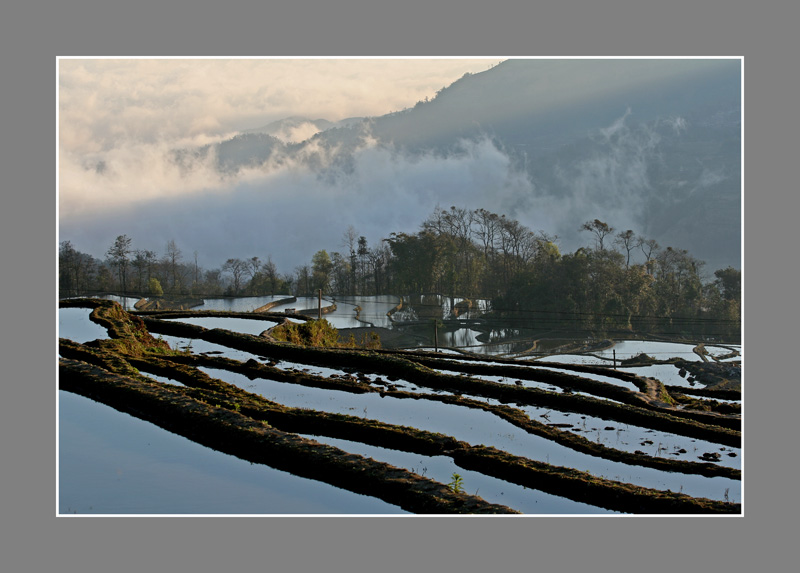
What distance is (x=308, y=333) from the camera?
23875 millimetres

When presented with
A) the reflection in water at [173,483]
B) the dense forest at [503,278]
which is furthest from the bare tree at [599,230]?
the reflection in water at [173,483]

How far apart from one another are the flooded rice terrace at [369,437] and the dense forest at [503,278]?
1475 inches

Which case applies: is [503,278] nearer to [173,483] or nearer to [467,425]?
[467,425]

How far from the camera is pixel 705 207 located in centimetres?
10394

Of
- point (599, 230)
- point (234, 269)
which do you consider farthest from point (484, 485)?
point (599, 230)

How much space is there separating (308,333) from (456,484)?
55.1ft

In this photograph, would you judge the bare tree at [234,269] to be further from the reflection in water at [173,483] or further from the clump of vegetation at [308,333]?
the reflection in water at [173,483]

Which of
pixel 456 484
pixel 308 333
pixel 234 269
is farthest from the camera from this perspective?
pixel 234 269

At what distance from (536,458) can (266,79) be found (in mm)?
29704

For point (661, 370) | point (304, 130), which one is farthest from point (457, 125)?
point (661, 370)

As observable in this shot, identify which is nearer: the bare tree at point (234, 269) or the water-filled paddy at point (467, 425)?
the water-filled paddy at point (467, 425)

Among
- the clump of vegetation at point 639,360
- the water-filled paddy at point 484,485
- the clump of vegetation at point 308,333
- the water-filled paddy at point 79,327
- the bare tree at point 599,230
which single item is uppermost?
the bare tree at point 599,230

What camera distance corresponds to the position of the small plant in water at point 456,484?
24.1ft

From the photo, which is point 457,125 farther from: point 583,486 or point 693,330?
point 583,486
